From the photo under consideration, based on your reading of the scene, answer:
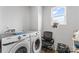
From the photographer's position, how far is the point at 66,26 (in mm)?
1138

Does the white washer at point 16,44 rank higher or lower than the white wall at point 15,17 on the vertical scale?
lower

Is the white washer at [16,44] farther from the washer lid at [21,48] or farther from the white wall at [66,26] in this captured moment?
the white wall at [66,26]

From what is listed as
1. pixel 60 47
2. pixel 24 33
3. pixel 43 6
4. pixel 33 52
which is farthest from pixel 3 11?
pixel 60 47

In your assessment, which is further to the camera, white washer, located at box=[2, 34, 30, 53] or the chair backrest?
the chair backrest

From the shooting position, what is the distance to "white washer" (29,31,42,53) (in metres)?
1.18

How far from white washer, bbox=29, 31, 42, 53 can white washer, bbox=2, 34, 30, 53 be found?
5cm

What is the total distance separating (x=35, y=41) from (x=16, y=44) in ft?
0.83

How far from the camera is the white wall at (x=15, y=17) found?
1083 mm

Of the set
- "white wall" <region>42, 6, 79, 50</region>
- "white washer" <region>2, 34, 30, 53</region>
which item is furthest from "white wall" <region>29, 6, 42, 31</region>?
"white washer" <region>2, 34, 30, 53</region>

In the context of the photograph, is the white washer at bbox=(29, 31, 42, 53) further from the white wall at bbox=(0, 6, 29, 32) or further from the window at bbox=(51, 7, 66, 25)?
the window at bbox=(51, 7, 66, 25)

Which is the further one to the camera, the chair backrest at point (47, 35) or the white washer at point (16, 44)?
the chair backrest at point (47, 35)

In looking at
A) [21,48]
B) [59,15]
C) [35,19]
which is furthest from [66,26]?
[21,48]

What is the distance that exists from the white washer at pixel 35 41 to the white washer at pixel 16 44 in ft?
0.18

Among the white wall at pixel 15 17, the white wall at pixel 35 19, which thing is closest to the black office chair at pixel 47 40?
the white wall at pixel 35 19
